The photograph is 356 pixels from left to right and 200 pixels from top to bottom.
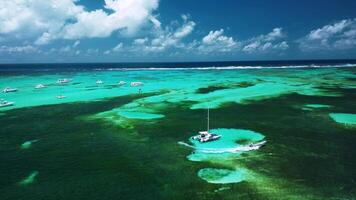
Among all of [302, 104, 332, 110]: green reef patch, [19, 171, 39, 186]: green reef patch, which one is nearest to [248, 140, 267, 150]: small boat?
[19, 171, 39, 186]: green reef patch

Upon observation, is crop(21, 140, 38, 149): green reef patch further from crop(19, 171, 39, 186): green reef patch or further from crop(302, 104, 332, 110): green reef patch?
crop(302, 104, 332, 110): green reef patch

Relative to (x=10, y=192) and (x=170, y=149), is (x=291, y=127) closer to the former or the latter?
(x=170, y=149)

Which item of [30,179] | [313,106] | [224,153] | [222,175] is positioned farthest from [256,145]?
[313,106]

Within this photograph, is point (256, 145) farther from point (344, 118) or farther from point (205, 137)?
point (344, 118)

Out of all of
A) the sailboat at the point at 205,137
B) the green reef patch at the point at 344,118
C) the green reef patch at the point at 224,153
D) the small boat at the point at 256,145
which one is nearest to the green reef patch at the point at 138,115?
the green reef patch at the point at 224,153

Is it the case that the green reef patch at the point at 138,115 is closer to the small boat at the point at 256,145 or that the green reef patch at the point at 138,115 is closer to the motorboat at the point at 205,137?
the motorboat at the point at 205,137
